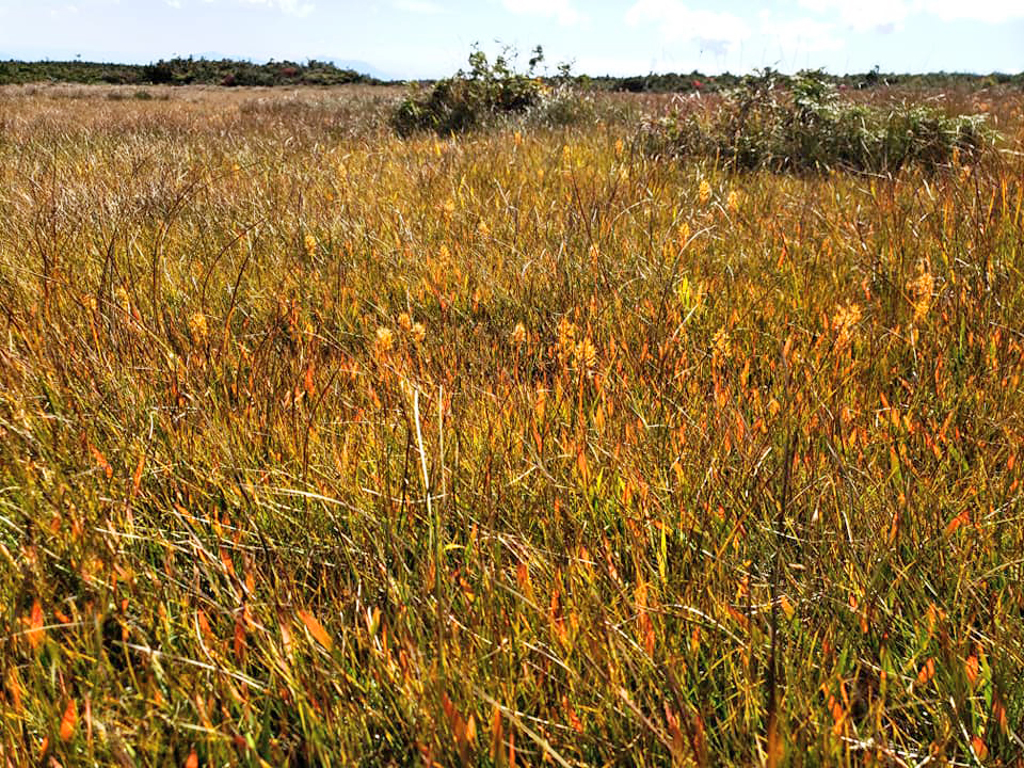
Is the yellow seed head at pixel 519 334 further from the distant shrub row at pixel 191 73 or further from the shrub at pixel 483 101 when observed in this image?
the distant shrub row at pixel 191 73

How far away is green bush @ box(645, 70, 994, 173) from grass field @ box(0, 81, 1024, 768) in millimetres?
2468

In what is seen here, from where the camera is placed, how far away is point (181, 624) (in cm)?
124

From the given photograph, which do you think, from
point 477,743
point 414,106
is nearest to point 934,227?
point 477,743

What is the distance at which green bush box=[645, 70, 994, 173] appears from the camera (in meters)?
5.27

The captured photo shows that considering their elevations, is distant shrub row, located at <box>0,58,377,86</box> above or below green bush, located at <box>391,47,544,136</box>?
above

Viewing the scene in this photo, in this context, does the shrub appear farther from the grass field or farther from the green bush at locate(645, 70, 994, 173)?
the grass field

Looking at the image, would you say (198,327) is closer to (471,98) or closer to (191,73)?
(471,98)

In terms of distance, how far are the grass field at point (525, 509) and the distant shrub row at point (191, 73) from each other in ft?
137

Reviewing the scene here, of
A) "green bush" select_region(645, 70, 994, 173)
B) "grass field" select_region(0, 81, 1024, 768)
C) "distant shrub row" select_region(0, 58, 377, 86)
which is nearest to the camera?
"grass field" select_region(0, 81, 1024, 768)

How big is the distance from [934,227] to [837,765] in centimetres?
287

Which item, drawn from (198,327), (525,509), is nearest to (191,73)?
(198,327)

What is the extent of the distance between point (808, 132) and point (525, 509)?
5.27 m

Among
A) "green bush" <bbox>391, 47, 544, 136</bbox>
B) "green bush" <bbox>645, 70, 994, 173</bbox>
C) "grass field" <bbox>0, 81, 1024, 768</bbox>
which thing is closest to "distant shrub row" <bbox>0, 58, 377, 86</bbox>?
"green bush" <bbox>391, 47, 544, 136</bbox>

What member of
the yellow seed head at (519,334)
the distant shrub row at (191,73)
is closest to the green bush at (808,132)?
the yellow seed head at (519,334)
